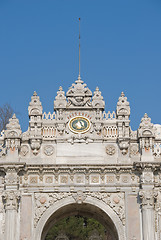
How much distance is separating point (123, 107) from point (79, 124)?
2329 millimetres

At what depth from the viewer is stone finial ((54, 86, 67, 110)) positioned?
28275 millimetres

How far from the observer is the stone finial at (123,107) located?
28.1 meters

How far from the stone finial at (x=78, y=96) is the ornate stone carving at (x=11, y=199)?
514 centimetres

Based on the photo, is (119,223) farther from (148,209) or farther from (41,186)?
(41,186)

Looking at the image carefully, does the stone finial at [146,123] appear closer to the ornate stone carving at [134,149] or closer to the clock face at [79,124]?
the ornate stone carving at [134,149]

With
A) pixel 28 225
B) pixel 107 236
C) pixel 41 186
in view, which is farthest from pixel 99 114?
pixel 107 236

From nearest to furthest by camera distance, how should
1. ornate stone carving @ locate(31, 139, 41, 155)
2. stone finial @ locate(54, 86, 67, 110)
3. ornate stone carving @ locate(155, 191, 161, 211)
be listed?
ornate stone carving @ locate(155, 191, 161, 211)
ornate stone carving @ locate(31, 139, 41, 155)
stone finial @ locate(54, 86, 67, 110)

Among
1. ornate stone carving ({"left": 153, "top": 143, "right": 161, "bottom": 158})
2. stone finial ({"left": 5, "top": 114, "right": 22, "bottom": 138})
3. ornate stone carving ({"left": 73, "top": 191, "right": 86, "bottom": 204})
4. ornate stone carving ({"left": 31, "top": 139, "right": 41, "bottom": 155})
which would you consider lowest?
ornate stone carving ({"left": 73, "top": 191, "right": 86, "bottom": 204})

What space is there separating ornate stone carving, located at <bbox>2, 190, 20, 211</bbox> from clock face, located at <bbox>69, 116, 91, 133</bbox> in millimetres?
4222

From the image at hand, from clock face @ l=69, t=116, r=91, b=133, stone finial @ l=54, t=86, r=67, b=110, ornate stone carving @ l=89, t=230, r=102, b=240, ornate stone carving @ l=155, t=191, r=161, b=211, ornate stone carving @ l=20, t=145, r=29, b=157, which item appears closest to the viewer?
ornate stone carving @ l=155, t=191, r=161, b=211

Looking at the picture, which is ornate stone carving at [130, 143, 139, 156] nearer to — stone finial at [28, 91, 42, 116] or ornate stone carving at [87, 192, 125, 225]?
ornate stone carving at [87, 192, 125, 225]

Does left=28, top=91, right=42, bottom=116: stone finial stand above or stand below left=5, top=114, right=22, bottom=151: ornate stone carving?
above

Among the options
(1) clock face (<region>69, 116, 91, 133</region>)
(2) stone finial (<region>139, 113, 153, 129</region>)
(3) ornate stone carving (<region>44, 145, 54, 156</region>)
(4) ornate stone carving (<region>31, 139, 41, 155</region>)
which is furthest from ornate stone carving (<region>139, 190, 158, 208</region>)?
(4) ornate stone carving (<region>31, 139, 41, 155</region>)

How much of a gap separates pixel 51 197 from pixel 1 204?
2379 mm
